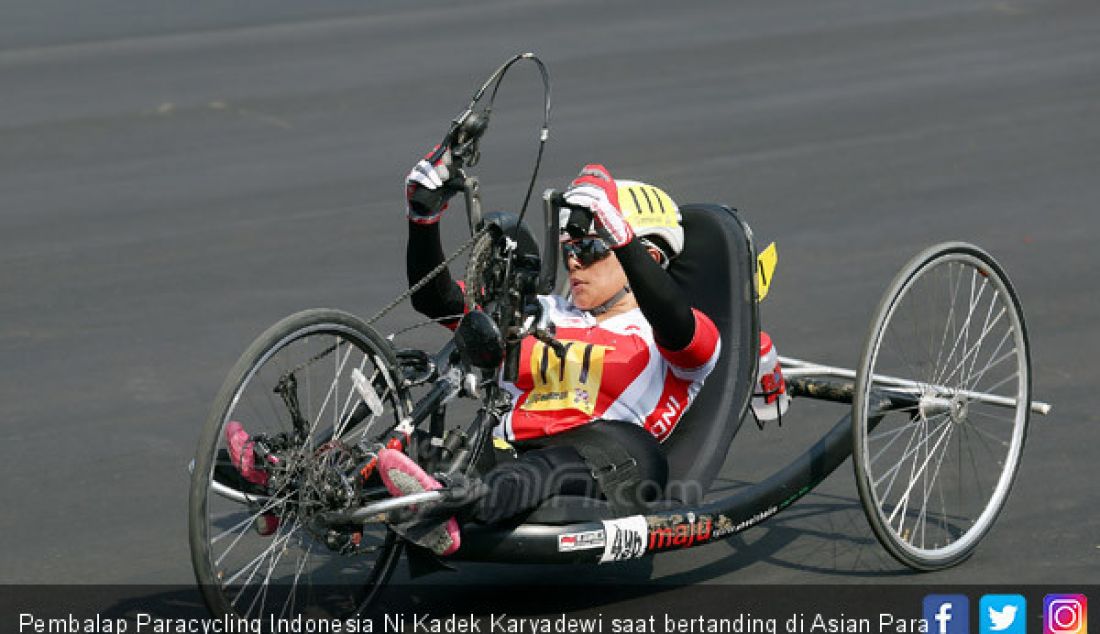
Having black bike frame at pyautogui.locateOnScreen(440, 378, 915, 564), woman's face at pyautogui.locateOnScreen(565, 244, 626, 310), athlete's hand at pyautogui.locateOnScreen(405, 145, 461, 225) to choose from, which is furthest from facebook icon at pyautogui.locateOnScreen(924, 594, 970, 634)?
athlete's hand at pyautogui.locateOnScreen(405, 145, 461, 225)

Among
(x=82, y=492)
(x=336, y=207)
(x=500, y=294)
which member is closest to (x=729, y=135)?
(x=336, y=207)

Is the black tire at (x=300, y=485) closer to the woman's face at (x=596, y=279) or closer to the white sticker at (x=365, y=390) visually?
the white sticker at (x=365, y=390)

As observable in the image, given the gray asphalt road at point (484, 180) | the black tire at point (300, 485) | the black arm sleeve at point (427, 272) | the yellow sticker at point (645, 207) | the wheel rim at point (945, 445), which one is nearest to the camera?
the black tire at point (300, 485)

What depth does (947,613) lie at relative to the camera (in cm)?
642

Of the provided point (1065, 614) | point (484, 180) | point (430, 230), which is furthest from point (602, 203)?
point (484, 180)

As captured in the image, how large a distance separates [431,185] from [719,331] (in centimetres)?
118

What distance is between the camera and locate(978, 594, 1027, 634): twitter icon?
6316 millimetres

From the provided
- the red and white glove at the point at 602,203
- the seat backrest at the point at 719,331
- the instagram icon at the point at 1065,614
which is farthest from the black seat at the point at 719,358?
the instagram icon at the point at 1065,614

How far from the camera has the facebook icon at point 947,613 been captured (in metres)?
6.33

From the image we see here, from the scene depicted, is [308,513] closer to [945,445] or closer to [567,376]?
[567,376]

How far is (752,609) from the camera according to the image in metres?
6.46

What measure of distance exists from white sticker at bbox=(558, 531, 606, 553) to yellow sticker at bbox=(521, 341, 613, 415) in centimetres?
62

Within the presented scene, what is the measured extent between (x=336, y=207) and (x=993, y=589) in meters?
7.03

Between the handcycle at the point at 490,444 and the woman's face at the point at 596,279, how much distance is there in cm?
17
